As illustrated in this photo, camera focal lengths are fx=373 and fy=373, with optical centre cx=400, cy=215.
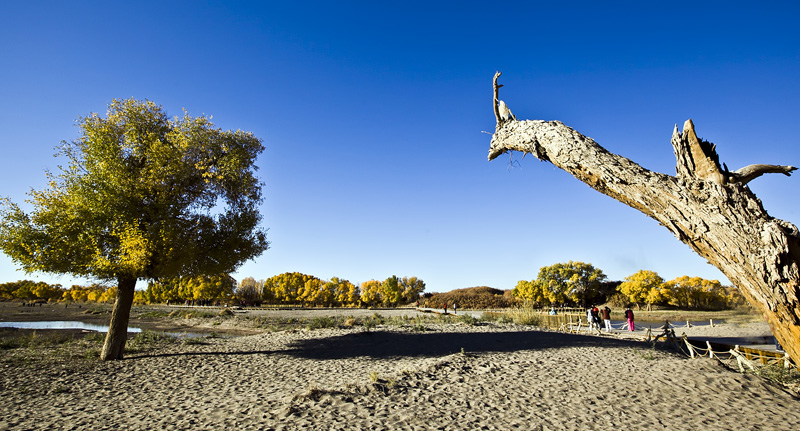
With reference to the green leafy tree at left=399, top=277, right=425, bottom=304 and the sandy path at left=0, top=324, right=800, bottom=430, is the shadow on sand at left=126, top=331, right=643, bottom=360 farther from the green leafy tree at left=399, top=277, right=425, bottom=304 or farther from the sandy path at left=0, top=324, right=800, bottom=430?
the green leafy tree at left=399, top=277, right=425, bottom=304

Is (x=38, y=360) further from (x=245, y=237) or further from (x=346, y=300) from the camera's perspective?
(x=346, y=300)

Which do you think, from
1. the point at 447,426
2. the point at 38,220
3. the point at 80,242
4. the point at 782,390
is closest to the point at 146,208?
the point at 80,242

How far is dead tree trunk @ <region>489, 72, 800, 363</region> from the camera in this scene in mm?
2330

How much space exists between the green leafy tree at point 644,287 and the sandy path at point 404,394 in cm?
5454

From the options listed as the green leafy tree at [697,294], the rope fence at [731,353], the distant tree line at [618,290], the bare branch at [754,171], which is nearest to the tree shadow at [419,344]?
the rope fence at [731,353]

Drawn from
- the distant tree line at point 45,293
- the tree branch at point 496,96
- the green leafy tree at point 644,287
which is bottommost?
the distant tree line at point 45,293

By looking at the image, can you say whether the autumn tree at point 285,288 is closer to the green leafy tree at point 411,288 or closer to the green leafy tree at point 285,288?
the green leafy tree at point 285,288

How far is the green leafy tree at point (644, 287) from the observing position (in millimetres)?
59188

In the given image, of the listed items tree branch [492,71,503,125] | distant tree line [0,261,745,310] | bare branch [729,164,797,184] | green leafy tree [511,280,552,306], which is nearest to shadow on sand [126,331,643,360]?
tree branch [492,71,503,125]

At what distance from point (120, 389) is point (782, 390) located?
56.9 feet

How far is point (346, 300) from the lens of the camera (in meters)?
96.4

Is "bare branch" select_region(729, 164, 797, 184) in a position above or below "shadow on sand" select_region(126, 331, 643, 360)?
above

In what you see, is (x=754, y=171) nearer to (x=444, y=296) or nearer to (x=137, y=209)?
(x=137, y=209)

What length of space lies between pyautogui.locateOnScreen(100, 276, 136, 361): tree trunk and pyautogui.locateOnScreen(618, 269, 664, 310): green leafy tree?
6725 centimetres
